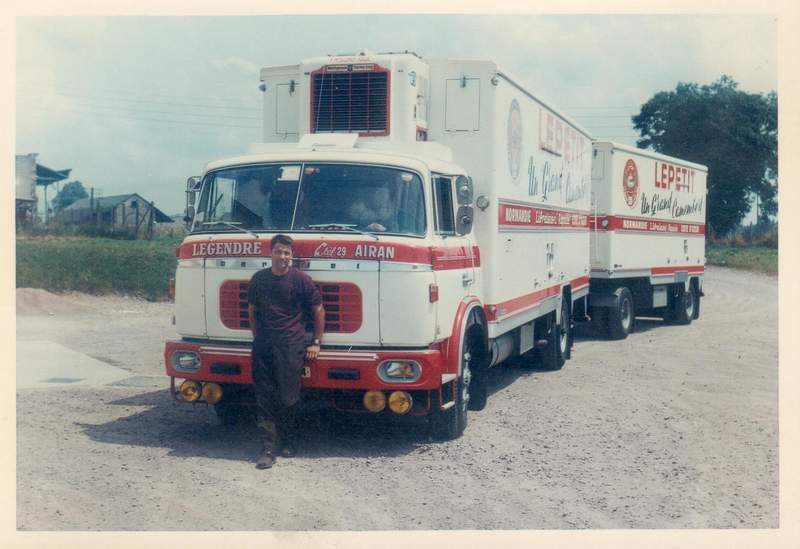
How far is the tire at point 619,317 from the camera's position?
665 inches

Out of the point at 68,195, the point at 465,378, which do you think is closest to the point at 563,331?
the point at 465,378

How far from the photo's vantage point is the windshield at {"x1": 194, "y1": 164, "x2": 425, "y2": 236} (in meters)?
7.77

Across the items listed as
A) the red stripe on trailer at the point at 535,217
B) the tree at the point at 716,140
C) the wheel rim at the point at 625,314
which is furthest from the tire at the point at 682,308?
the red stripe on trailer at the point at 535,217

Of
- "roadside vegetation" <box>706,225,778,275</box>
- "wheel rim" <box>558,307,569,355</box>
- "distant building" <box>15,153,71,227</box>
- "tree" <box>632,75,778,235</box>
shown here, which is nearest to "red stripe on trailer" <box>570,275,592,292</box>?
"wheel rim" <box>558,307,569,355</box>

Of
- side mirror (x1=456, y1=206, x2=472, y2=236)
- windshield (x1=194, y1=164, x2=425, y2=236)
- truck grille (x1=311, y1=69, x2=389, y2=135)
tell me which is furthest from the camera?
truck grille (x1=311, y1=69, x2=389, y2=135)

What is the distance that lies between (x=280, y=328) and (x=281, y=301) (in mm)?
222

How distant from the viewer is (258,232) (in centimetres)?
783

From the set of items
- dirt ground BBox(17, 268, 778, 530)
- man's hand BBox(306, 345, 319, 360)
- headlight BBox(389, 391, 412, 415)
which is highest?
man's hand BBox(306, 345, 319, 360)

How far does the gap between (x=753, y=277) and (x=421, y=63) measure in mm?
25861

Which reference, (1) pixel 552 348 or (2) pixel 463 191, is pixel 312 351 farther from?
(1) pixel 552 348

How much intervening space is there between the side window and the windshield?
1.09 ft

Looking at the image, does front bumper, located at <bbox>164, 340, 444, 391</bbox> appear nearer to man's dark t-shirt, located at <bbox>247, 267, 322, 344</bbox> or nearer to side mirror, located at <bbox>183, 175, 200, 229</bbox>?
man's dark t-shirt, located at <bbox>247, 267, 322, 344</bbox>

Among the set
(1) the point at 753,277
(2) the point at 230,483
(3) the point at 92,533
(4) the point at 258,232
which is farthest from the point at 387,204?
(1) the point at 753,277

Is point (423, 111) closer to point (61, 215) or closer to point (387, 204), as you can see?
point (387, 204)
